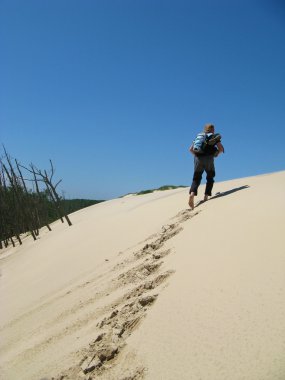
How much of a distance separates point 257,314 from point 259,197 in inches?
134

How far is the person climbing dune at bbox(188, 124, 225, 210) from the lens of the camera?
7012 millimetres

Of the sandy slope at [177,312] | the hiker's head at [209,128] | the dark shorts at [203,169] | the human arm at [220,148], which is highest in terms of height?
the hiker's head at [209,128]

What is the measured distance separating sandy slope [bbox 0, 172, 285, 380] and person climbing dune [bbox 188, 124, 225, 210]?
1.45 meters

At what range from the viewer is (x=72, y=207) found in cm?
6147

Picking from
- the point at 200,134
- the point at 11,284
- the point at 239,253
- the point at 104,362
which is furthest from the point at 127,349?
the point at 11,284

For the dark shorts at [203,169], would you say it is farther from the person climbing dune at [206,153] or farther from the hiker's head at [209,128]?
the hiker's head at [209,128]

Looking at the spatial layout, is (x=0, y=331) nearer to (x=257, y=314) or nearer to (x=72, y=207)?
(x=257, y=314)

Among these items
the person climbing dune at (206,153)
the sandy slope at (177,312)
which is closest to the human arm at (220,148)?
the person climbing dune at (206,153)

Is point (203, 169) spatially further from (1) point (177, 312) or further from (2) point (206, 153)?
(1) point (177, 312)

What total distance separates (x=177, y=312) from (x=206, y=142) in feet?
15.8

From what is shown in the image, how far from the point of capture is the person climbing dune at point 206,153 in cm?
701

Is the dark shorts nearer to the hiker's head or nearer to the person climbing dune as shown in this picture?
the person climbing dune

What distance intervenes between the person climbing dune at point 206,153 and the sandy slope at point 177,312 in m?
1.45

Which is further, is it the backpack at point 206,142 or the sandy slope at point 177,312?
the backpack at point 206,142
